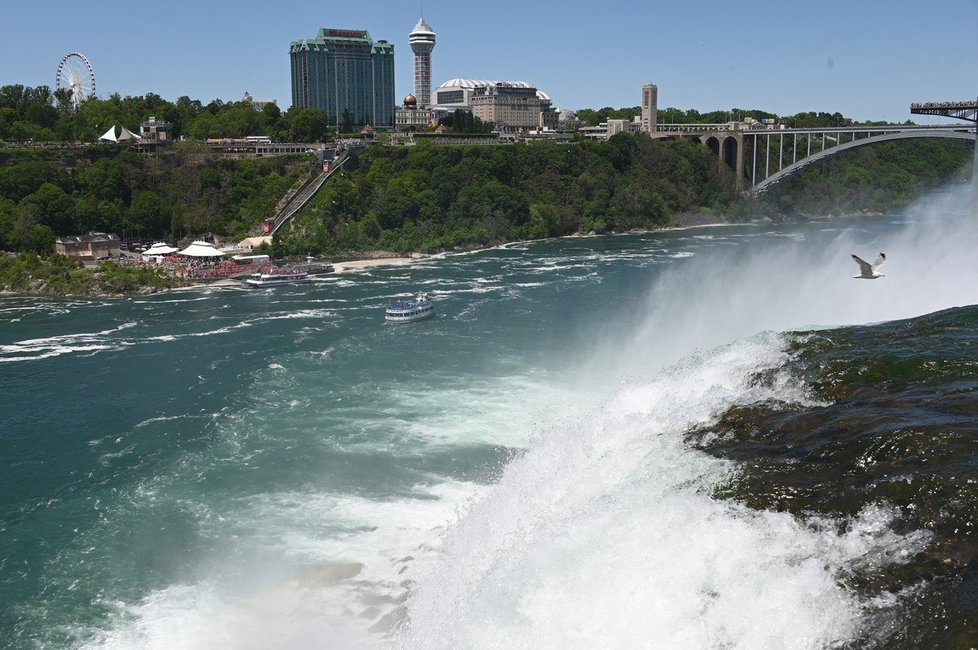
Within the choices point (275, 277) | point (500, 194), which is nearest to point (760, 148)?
point (500, 194)

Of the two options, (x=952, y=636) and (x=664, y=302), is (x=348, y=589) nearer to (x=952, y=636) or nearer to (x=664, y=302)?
(x=952, y=636)

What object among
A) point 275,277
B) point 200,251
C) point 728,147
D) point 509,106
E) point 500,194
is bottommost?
point 275,277

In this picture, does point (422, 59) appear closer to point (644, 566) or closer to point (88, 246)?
point (88, 246)

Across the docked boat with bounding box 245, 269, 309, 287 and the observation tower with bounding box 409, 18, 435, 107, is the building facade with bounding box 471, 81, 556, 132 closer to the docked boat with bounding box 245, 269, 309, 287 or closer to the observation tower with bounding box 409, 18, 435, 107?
the observation tower with bounding box 409, 18, 435, 107

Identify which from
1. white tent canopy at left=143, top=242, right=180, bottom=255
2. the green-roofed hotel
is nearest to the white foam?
white tent canopy at left=143, top=242, right=180, bottom=255

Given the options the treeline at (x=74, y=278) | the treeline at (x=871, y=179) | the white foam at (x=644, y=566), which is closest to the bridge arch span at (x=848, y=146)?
the treeline at (x=871, y=179)
